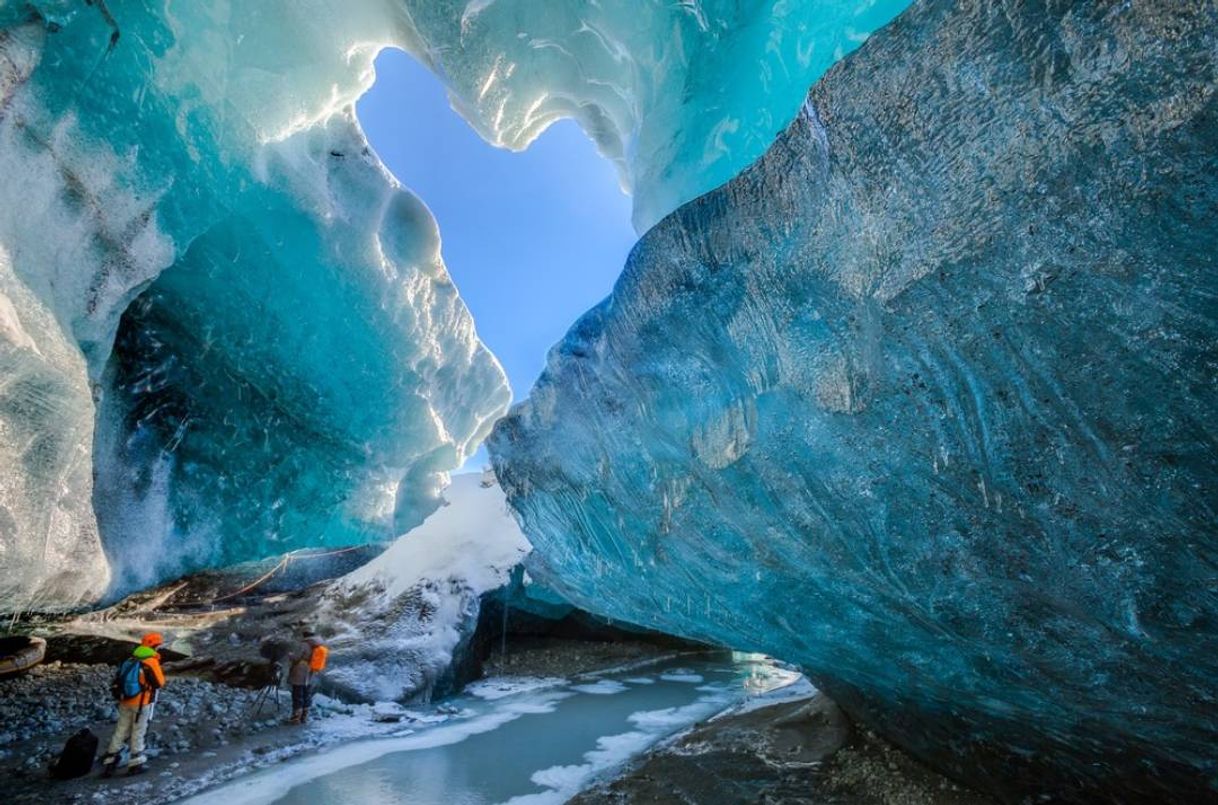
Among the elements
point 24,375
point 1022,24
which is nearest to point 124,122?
point 24,375

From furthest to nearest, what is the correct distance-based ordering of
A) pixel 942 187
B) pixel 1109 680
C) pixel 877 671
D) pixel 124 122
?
pixel 877 671 < pixel 124 122 < pixel 1109 680 < pixel 942 187

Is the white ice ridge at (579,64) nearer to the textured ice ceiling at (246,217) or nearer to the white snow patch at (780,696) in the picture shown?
the textured ice ceiling at (246,217)

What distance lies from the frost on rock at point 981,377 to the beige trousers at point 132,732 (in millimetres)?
6900

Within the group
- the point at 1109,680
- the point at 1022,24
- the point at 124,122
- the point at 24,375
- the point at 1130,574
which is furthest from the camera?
the point at 124,122

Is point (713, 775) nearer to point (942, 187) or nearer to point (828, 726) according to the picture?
point (828, 726)

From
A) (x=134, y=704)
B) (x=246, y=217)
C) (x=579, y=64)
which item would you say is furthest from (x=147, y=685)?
(x=579, y=64)

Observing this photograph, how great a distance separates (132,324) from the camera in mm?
6230

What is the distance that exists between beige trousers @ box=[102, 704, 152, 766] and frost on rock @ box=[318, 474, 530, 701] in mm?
4198

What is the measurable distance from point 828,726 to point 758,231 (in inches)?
282

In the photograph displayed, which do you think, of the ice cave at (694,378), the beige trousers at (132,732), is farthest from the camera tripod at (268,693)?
the beige trousers at (132,732)

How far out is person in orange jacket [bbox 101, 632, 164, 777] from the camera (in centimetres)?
605

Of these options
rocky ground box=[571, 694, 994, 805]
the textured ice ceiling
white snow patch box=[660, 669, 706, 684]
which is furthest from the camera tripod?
white snow patch box=[660, 669, 706, 684]

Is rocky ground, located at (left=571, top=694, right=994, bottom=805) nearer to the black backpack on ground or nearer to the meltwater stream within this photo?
the meltwater stream

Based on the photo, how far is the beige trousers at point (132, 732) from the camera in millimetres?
6219
